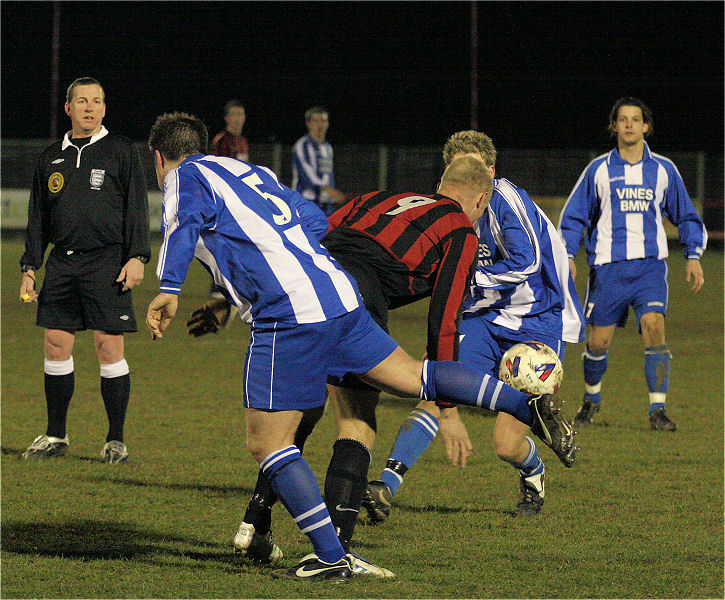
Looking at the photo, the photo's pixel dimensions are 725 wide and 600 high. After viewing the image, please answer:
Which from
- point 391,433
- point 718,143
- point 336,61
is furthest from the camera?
point 336,61

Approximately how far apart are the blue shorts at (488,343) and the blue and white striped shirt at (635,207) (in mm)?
2428

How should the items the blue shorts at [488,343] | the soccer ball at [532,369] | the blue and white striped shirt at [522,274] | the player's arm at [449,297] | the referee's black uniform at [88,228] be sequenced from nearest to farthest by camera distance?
the player's arm at [449,297], the soccer ball at [532,369], the blue and white striped shirt at [522,274], the blue shorts at [488,343], the referee's black uniform at [88,228]

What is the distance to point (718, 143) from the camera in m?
34.2

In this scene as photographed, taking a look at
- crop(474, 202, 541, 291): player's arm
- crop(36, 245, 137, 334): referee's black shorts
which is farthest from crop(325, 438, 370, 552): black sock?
crop(36, 245, 137, 334): referee's black shorts

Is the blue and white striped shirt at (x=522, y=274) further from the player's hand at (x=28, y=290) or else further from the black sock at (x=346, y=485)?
the player's hand at (x=28, y=290)

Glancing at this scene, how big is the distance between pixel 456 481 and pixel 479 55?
104 feet

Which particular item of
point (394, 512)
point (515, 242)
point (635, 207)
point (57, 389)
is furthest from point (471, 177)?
point (635, 207)

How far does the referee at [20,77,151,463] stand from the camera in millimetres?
6438

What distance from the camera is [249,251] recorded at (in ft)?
13.5

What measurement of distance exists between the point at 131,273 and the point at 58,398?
926mm

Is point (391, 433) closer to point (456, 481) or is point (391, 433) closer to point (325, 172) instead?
point (456, 481)

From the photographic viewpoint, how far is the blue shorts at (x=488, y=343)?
5648 millimetres

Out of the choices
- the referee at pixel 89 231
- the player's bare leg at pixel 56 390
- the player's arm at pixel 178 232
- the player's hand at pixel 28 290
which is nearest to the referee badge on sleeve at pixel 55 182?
the referee at pixel 89 231

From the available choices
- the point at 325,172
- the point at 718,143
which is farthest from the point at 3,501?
the point at 718,143
